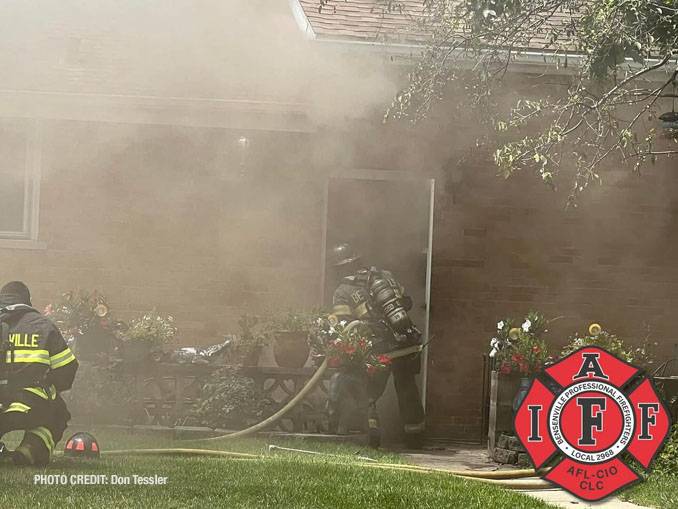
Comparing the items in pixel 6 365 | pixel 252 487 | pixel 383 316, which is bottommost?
pixel 252 487

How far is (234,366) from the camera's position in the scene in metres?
8.20

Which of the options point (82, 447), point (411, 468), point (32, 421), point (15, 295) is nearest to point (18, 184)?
point (15, 295)

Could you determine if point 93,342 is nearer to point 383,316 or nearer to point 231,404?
point 231,404

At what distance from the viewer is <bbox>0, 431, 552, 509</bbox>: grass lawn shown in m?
5.23

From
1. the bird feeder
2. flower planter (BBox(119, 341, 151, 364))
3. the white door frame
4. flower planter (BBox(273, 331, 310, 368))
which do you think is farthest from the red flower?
the bird feeder

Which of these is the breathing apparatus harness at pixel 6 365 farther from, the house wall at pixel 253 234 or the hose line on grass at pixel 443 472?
the house wall at pixel 253 234

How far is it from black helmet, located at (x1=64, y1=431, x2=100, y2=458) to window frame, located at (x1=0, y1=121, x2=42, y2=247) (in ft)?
11.5

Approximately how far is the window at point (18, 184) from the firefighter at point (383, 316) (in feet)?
9.03

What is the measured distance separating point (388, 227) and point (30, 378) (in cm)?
456

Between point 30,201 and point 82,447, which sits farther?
point 30,201

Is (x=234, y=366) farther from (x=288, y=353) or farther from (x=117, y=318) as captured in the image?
(x=117, y=318)

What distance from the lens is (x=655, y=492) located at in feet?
21.2

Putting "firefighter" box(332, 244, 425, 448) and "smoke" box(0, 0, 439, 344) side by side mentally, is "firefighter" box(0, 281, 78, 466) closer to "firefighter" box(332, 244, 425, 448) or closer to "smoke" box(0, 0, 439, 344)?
"firefighter" box(332, 244, 425, 448)

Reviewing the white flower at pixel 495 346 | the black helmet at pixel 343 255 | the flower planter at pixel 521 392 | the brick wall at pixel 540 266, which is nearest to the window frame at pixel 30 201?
the black helmet at pixel 343 255
